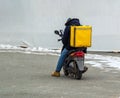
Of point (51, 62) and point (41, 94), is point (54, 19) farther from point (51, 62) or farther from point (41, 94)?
point (41, 94)

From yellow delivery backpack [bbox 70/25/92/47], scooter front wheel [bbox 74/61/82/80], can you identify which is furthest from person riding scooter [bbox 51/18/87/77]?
scooter front wheel [bbox 74/61/82/80]

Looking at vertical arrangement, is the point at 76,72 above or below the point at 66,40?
below

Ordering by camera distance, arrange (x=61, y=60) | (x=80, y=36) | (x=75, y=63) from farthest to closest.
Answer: (x=61, y=60) < (x=75, y=63) < (x=80, y=36)

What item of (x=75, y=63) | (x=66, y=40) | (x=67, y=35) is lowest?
(x=75, y=63)

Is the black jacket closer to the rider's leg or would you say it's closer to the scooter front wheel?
the rider's leg

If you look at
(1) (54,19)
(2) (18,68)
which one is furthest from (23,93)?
(1) (54,19)

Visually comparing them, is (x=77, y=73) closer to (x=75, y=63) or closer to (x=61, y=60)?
(x=75, y=63)

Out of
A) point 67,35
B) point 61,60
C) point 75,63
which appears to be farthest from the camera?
point 61,60

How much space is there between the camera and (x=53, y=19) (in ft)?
57.4

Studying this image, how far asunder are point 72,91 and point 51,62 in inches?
202

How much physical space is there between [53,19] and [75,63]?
6.73 meters

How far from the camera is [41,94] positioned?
8820 millimetres

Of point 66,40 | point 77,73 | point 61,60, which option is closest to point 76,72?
point 77,73

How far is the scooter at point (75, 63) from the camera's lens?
35.4 ft
